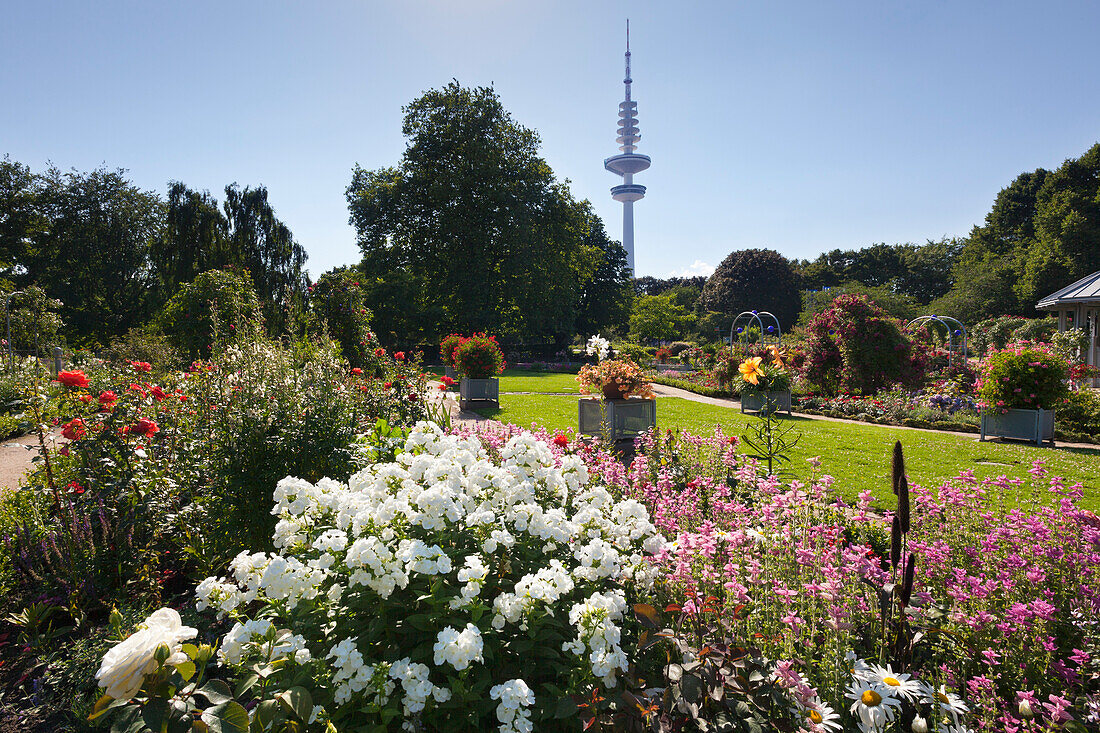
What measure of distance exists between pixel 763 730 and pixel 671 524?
1.24 metres

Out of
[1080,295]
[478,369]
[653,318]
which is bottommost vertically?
[478,369]

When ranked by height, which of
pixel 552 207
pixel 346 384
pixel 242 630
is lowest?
pixel 242 630

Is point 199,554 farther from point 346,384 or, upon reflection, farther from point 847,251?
point 847,251

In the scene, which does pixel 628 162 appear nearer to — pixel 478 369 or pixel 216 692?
pixel 478 369

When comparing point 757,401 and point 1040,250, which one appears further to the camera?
point 1040,250

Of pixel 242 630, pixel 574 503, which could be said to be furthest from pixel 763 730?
pixel 242 630

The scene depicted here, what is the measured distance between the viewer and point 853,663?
6.07 feet

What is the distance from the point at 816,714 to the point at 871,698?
0.22 m

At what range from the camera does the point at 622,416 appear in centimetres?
736

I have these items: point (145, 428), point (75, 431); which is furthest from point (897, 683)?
point (75, 431)

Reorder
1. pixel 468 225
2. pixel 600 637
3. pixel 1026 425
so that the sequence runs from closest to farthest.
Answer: pixel 600 637 → pixel 1026 425 → pixel 468 225

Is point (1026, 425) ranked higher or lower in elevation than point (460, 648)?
lower

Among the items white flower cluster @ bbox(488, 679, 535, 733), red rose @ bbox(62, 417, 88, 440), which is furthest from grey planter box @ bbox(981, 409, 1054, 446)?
red rose @ bbox(62, 417, 88, 440)

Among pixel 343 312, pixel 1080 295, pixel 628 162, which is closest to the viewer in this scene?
pixel 343 312
